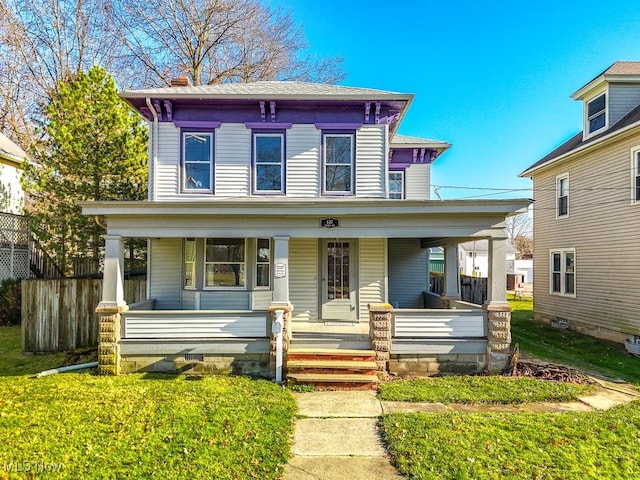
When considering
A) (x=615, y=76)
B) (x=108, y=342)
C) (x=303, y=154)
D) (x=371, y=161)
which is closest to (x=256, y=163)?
(x=303, y=154)

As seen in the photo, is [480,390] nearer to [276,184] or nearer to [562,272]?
[276,184]

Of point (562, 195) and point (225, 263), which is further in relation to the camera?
point (562, 195)

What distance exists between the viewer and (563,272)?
531 inches

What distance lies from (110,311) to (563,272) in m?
14.4

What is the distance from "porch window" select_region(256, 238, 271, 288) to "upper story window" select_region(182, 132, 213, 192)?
2.00 meters

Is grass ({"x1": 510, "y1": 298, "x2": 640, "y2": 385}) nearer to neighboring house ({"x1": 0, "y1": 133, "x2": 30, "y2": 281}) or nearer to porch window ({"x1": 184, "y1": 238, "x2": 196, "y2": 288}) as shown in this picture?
porch window ({"x1": 184, "y1": 238, "x2": 196, "y2": 288})

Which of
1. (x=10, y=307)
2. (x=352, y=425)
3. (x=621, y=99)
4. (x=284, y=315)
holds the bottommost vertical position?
(x=352, y=425)

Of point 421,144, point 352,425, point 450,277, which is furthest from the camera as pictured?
point 421,144

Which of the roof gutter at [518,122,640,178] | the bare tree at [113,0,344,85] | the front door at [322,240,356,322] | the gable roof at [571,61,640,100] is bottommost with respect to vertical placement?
the front door at [322,240,356,322]

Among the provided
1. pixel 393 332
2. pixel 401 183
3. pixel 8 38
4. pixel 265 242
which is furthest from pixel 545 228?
pixel 8 38

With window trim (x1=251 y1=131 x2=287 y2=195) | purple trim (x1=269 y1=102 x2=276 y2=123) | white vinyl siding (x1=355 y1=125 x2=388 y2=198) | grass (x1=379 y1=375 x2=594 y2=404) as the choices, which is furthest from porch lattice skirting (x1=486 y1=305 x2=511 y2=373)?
purple trim (x1=269 y1=102 x2=276 y2=123)

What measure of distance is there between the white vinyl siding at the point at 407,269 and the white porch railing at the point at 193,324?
18.7 feet

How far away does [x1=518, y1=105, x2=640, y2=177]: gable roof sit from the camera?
10.4 meters

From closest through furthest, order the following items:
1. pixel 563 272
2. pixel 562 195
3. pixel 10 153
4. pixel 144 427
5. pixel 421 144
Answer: pixel 144 427 < pixel 421 144 < pixel 563 272 < pixel 562 195 < pixel 10 153
